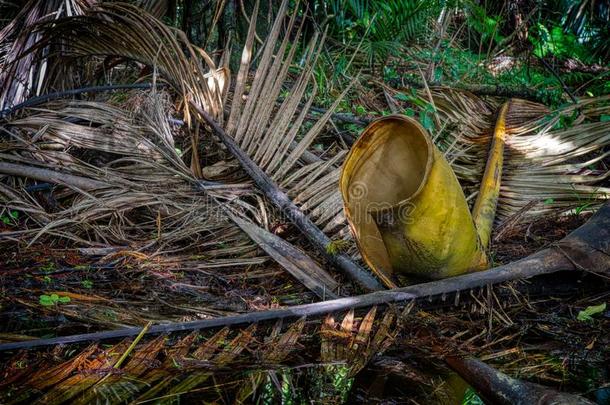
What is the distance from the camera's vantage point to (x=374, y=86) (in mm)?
3418

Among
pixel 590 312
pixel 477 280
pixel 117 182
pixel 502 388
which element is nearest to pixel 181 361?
pixel 502 388

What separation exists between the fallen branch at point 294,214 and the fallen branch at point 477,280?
0.60 feet

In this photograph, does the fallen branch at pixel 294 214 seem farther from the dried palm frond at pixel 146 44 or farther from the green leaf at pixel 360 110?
the green leaf at pixel 360 110

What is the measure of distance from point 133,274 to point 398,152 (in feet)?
2.71

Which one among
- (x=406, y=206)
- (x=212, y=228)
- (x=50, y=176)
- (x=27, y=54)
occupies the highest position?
(x=27, y=54)

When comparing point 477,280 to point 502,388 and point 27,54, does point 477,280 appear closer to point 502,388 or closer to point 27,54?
point 502,388

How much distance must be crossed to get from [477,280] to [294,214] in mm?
635

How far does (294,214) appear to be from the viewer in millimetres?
1721

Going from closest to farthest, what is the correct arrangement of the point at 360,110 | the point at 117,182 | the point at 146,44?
1. the point at 117,182
2. the point at 146,44
3. the point at 360,110

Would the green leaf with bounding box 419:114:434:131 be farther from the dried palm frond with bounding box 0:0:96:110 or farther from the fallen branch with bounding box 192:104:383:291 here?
the dried palm frond with bounding box 0:0:96:110

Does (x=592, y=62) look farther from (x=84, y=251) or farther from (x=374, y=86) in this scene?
(x=84, y=251)

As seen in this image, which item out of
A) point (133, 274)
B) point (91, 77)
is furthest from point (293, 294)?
point (91, 77)

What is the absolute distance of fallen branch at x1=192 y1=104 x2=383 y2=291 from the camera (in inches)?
57.6

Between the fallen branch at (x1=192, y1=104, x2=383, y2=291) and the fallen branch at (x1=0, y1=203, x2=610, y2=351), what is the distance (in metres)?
0.18
